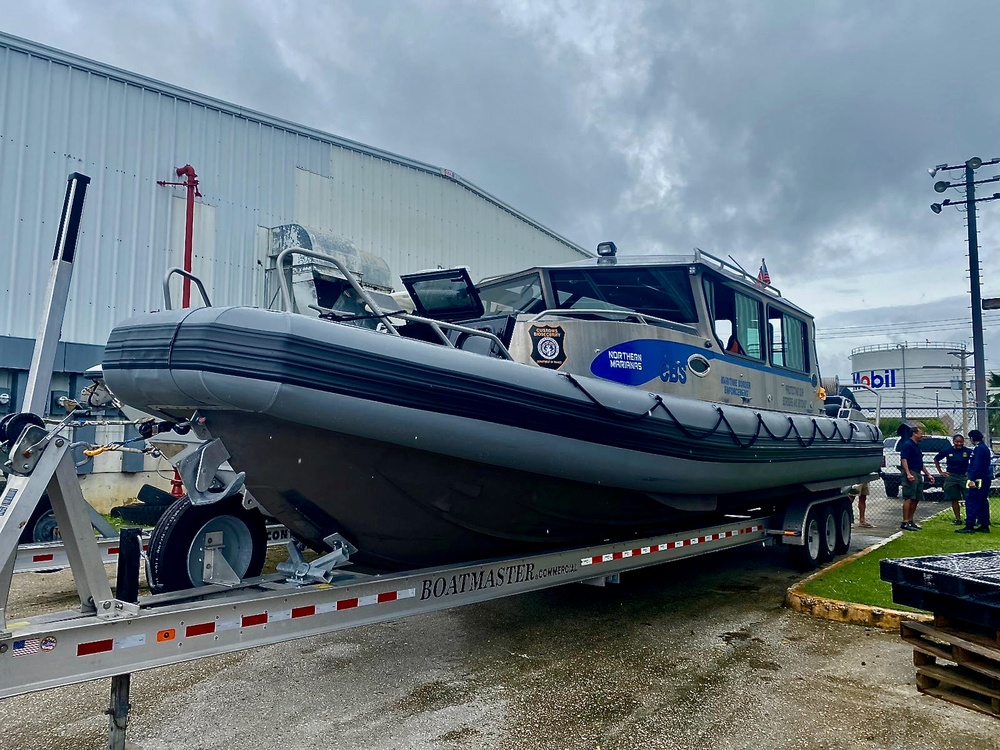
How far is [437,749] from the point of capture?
2.98 m

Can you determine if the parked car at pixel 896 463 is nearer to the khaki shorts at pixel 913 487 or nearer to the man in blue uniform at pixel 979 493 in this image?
the khaki shorts at pixel 913 487

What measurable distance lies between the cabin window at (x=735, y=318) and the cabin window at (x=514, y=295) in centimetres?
133

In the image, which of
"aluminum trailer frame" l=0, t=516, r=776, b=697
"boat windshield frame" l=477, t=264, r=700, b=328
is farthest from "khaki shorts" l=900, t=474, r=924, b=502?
"aluminum trailer frame" l=0, t=516, r=776, b=697

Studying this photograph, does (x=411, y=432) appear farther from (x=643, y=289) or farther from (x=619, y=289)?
(x=643, y=289)

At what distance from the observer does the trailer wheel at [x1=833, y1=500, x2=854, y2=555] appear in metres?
7.55

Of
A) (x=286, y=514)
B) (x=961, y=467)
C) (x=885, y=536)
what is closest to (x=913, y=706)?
(x=286, y=514)

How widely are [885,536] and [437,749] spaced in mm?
8127

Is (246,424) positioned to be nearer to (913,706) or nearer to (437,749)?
(437,749)

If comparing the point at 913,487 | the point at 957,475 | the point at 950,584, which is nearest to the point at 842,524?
the point at 913,487

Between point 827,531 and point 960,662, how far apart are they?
4.75 metres

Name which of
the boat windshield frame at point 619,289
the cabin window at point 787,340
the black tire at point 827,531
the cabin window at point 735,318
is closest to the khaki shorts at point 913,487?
the black tire at point 827,531

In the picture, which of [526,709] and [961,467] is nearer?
[526,709]

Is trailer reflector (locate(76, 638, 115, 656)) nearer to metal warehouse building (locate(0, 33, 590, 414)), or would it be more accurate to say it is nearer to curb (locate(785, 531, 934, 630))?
curb (locate(785, 531, 934, 630))

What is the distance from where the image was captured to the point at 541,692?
11.9ft
